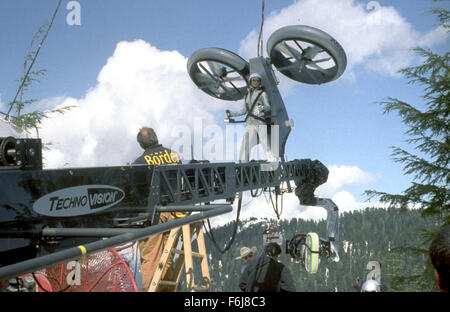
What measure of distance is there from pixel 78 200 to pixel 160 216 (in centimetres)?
221

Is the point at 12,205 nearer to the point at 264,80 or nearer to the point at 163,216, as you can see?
the point at 163,216

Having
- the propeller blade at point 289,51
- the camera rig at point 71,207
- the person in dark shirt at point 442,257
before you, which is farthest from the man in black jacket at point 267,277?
the propeller blade at point 289,51

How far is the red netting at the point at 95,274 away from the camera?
5.82m

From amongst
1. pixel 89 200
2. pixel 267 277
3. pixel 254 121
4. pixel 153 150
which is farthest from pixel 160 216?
pixel 254 121

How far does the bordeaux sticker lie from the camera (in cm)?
298

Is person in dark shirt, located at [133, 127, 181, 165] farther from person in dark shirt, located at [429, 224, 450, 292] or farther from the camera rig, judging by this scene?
person in dark shirt, located at [429, 224, 450, 292]

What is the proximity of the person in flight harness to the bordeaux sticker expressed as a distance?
1607 mm

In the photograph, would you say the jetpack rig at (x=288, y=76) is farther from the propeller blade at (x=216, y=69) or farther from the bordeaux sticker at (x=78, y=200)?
the bordeaux sticker at (x=78, y=200)

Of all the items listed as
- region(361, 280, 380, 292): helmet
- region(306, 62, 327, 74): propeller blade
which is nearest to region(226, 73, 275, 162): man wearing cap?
region(306, 62, 327, 74): propeller blade

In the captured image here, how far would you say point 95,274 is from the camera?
20.4 ft

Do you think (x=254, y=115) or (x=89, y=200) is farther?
(x=254, y=115)

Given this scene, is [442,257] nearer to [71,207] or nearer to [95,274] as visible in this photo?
[71,207]

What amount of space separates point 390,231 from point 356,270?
21677mm
